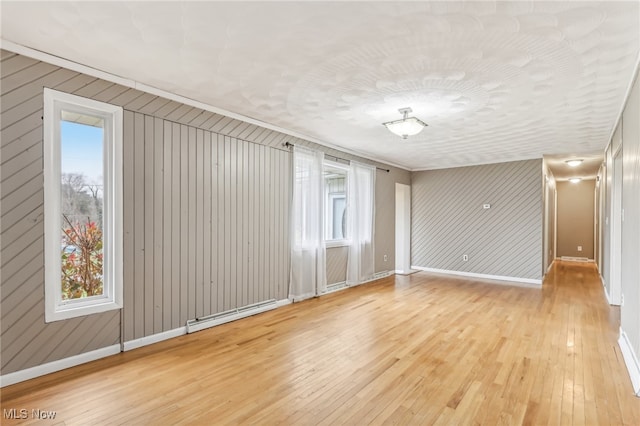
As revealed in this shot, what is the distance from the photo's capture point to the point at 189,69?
291 cm

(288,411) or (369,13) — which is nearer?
(369,13)

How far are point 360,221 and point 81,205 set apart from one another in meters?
4.43

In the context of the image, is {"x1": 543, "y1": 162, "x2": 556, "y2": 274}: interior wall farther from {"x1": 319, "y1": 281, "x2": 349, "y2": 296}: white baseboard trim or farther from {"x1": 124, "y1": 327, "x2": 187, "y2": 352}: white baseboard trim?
{"x1": 124, "y1": 327, "x2": 187, "y2": 352}: white baseboard trim

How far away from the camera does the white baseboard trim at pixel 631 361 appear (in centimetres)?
248

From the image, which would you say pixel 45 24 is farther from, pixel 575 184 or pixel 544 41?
pixel 575 184

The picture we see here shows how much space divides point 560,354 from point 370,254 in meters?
3.76

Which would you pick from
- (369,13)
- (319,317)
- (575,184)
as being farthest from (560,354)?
(575,184)

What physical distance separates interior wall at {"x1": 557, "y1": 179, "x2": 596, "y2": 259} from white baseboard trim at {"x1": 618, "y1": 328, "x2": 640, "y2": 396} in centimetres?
821

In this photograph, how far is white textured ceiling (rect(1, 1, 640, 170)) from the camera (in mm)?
2059

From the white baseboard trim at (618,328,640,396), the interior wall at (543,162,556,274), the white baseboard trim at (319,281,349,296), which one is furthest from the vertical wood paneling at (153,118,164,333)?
the interior wall at (543,162,556,274)

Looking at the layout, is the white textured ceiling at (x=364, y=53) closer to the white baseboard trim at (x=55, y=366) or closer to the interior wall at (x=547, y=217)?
the white baseboard trim at (x=55, y=366)

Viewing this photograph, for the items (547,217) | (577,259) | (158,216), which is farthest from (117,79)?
(577,259)

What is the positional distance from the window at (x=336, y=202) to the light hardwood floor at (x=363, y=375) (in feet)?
6.44

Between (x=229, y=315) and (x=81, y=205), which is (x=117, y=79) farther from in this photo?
(x=229, y=315)
